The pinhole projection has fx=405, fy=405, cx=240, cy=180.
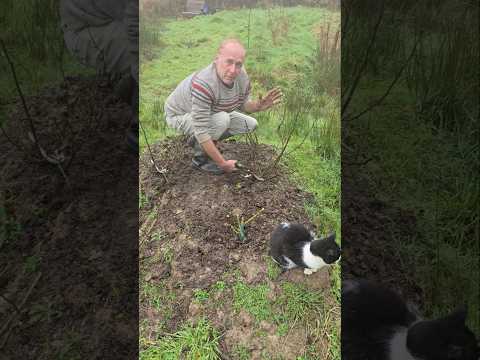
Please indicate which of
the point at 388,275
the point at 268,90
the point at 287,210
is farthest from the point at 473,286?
the point at 268,90

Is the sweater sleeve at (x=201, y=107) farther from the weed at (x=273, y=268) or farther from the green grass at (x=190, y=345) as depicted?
the green grass at (x=190, y=345)

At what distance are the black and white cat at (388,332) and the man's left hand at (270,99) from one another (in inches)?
39.8

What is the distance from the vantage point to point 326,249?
1.91 metres

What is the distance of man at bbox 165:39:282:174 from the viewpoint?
1.94 meters

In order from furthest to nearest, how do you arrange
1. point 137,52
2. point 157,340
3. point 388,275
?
point 388,275, point 137,52, point 157,340

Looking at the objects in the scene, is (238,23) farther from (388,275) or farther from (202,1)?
(388,275)

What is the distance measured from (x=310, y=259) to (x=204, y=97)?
0.92 metres

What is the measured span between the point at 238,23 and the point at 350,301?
1.53 meters

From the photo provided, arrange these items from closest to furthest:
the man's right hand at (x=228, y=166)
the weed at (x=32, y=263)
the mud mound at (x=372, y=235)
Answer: the man's right hand at (x=228, y=166) < the weed at (x=32, y=263) < the mud mound at (x=372, y=235)

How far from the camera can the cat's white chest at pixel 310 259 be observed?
1916mm

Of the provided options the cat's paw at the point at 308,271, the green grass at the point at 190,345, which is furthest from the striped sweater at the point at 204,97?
the green grass at the point at 190,345

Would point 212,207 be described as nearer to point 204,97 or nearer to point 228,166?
point 228,166

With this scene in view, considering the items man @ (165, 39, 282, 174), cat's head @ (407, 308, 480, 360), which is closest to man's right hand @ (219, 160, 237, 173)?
man @ (165, 39, 282, 174)

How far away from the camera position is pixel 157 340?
1.90 metres
